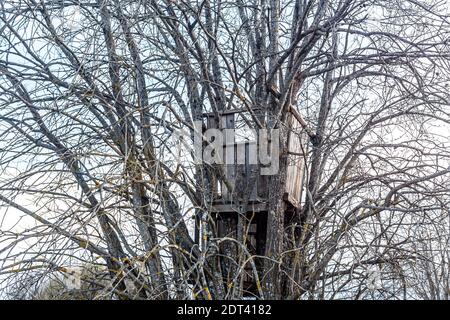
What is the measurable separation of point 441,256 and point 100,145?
3.40 meters

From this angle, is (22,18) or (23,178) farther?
(22,18)

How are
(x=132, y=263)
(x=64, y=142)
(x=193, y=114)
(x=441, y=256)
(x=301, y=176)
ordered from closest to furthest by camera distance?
(x=132, y=263)
(x=441, y=256)
(x=64, y=142)
(x=193, y=114)
(x=301, y=176)

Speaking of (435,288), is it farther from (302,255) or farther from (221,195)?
(221,195)

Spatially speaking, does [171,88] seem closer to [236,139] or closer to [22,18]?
[236,139]

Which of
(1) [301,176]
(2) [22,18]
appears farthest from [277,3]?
(2) [22,18]

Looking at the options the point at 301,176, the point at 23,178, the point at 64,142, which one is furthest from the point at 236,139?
the point at 23,178

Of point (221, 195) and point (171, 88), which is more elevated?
point (171, 88)

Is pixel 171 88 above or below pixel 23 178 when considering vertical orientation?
above

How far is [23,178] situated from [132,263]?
3.81 ft

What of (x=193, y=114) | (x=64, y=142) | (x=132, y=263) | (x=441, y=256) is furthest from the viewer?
(x=193, y=114)

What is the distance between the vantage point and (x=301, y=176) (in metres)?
7.74

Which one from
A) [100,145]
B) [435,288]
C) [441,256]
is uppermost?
[100,145]

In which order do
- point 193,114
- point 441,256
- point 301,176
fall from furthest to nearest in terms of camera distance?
point 301,176 → point 193,114 → point 441,256

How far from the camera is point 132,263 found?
5.48 m
